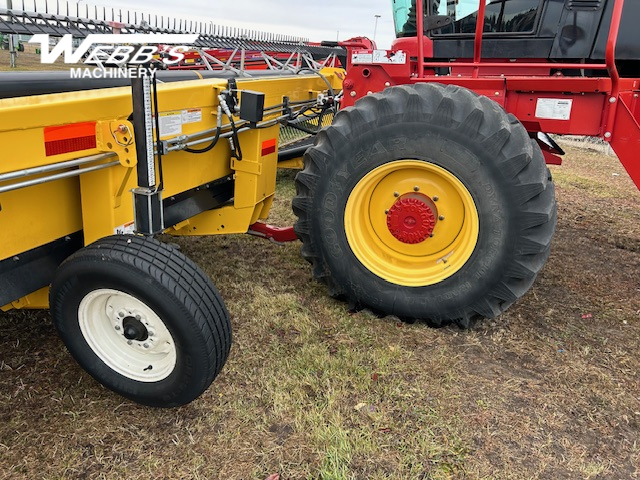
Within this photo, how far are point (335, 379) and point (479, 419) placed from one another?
0.67 meters

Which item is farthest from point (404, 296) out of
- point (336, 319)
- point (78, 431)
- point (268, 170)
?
point (78, 431)

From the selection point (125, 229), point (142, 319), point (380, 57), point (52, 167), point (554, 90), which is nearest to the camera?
point (52, 167)

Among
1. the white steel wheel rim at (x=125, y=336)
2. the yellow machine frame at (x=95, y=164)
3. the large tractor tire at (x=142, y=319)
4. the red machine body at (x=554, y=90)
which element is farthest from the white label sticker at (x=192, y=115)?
the red machine body at (x=554, y=90)

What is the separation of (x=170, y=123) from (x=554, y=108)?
2.23 m

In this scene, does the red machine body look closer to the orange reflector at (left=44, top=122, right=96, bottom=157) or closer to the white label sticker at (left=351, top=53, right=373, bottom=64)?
the white label sticker at (left=351, top=53, right=373, bottom=64)

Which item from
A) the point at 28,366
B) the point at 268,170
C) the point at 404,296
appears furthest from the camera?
the point at 268,170

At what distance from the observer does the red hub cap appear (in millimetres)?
3055

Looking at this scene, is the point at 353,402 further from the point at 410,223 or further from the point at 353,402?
the point at 410,223

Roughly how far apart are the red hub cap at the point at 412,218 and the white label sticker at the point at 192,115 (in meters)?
1.17

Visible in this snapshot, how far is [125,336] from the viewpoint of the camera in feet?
7.11

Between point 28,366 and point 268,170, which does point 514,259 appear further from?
point 28,366

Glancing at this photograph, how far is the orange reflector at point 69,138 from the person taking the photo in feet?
6.58

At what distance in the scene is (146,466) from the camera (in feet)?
6.73

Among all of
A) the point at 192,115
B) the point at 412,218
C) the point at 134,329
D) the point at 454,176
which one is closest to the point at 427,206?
the point at 412,218
